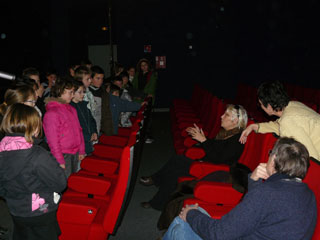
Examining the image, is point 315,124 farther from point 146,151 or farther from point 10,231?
point 146,151

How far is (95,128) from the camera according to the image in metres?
3.49

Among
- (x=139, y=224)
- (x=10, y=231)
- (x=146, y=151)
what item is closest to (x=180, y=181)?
(x=139, y=224)

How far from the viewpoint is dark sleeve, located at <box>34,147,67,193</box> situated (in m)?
1.65

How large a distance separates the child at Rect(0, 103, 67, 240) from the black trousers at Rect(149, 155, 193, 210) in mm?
1358

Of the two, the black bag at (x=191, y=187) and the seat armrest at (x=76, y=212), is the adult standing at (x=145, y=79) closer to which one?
the black bag at (x=191, y=187)

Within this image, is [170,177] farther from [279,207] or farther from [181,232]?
[279,207]

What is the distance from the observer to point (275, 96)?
243 cm

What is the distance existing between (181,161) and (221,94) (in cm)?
702

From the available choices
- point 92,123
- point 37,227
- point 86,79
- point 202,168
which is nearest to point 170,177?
point 202,168

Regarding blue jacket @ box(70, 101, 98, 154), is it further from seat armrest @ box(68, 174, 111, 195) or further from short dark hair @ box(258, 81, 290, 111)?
short dark hair @ box(258, 81, 290, 111)

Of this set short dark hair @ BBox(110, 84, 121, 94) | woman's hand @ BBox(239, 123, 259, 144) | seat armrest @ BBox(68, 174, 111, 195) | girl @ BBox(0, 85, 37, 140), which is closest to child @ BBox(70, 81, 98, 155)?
girl @ BBox(0, 85, 37, 140)

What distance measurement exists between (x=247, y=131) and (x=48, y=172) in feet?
5.69

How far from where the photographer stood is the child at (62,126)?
2543 mm

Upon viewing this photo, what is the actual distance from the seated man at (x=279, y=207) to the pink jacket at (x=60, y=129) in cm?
164
